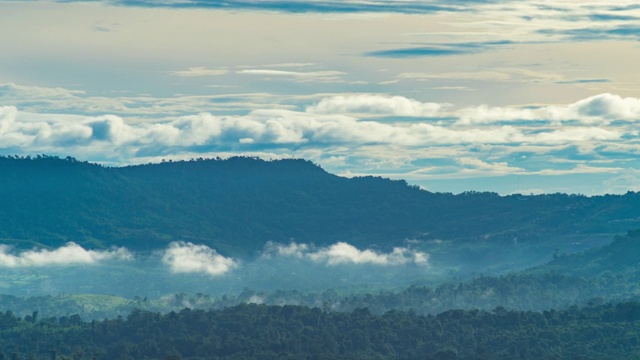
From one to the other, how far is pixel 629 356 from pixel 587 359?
12309mm

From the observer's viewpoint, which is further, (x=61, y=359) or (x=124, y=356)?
(x=124, y=356)

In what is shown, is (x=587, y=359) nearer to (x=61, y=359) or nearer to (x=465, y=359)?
(x=465, y=359)

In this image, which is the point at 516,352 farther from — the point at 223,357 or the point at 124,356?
the point at 124,356

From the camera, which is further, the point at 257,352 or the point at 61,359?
the point at 257,352

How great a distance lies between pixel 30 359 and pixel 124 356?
1364 cm

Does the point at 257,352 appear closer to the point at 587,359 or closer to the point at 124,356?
the point at 124,356

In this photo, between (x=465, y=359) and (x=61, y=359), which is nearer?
(x=61, y=359)

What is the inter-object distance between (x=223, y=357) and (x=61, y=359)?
944 inches

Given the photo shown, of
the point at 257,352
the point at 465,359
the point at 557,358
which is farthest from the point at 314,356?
the point at 557,358

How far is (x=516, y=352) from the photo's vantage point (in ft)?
655

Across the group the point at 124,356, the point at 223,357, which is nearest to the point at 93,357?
the point at 124,356

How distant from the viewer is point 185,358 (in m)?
199

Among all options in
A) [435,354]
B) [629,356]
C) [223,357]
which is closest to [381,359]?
[435,354]

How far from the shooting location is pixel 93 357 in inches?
7805
